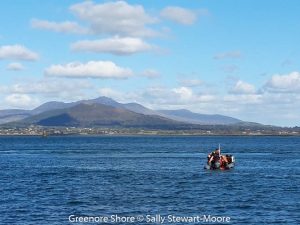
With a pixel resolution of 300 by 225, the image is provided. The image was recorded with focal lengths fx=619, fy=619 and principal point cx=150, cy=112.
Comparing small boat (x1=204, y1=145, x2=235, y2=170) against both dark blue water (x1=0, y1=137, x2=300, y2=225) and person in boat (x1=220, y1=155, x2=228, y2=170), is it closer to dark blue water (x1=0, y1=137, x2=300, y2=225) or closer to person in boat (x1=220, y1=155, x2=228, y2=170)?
person in boat (x1=220, y1=155, x2=228, y2=170)

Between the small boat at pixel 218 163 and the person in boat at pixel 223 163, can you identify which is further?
the person in boat at pixel 223 163

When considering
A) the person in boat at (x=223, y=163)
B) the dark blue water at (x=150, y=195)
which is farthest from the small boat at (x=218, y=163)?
the dark blue water at (x=150, y=195)

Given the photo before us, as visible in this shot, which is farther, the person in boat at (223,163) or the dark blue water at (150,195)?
the person in boat at (223,163)

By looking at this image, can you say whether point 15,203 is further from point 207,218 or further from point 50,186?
point 207,218

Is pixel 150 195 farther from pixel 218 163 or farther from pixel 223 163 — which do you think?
pixel 223 163

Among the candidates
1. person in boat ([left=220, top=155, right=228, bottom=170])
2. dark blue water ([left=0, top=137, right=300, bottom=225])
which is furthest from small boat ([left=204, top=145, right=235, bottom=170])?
dark blue water ([left=0, top=137, right=300, bottom=225])

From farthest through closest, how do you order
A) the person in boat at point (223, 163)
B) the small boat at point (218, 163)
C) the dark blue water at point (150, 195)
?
the person in boat at point (223, 163), the small boat at point (218, 163), the dark blue water at point (150, 195)

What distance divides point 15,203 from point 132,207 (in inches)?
500

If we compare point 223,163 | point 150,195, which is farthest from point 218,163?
point 150,195

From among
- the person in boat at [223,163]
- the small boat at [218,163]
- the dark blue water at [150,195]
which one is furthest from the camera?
the person in boat at [223,163]

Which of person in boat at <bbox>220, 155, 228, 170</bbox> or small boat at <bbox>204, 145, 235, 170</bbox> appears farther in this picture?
person in boat at <bbox>220, 155, 228, 170</bbox>

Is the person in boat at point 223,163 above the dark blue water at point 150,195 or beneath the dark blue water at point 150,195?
above

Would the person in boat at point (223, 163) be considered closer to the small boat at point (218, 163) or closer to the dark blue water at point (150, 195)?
the small boat at point (218, 163)

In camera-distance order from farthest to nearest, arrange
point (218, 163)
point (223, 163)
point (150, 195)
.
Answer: point (223, 163) → point (218, 163) → point (150, 195)
